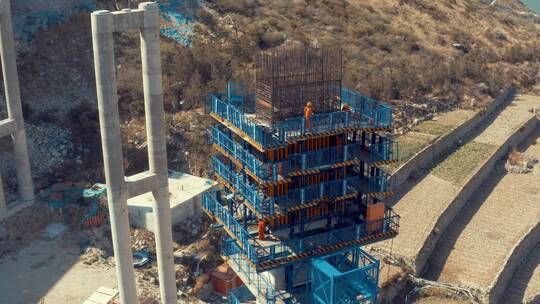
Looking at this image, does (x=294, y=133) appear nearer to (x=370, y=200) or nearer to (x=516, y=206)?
(x=370, y=200)

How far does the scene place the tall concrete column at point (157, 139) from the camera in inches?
875

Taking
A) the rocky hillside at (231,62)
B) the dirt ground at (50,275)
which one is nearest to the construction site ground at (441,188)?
the rocky hillside at (231,62)

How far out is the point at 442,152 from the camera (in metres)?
40.1

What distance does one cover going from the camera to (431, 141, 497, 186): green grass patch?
36.5 m

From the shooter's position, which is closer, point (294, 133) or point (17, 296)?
point (294, 133)

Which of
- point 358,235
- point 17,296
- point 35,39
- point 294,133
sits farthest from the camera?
point 35,39

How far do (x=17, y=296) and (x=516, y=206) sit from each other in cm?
2763

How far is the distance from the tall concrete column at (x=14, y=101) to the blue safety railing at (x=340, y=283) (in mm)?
18175

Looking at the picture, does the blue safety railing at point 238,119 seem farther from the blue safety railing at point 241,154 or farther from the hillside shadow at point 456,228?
the hillside shadow at point 456,228

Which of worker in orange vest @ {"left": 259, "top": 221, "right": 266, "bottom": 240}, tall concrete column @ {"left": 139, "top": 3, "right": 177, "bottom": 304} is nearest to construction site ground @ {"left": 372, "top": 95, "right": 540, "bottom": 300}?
worker in orange vest @ {"left": 259, "top": 221, "right": 266, "bottom": 240}

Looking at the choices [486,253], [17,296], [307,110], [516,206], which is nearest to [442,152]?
[516,206]

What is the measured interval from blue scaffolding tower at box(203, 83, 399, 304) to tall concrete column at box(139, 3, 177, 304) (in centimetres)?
215

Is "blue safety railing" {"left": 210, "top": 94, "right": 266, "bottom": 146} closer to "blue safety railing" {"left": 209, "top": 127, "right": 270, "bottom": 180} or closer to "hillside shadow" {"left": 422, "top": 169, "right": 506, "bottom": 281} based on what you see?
"blue safety railing" {"left": 209, "top": 127, "right": 270, "bottom": 180}

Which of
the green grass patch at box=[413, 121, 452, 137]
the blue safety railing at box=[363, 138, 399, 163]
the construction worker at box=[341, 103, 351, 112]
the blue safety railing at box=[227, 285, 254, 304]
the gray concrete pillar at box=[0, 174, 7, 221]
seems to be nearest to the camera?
the construction worker at box=[341, 103, 351, 112]
